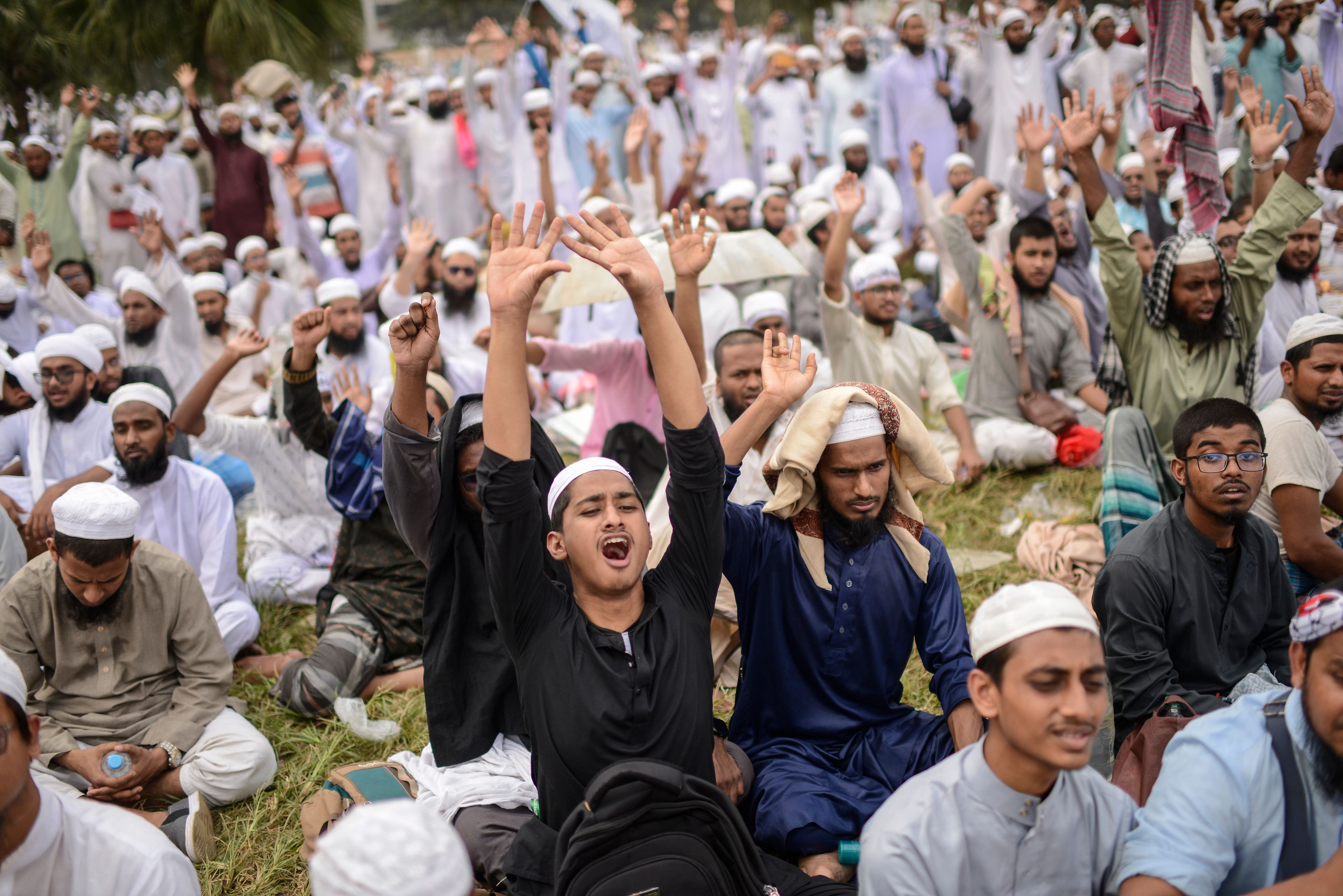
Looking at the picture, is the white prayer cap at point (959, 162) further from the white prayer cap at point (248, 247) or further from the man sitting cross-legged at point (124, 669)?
the man sitting cross-legged at point (124, 669)

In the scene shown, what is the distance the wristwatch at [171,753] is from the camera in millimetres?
3611

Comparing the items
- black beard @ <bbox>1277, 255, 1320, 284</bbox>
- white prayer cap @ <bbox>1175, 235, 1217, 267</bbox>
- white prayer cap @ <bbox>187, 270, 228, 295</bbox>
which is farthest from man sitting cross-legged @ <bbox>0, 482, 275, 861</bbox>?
black beard @ <bbox>1277, 255, 1320, 284</bbox>

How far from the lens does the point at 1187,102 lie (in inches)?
189

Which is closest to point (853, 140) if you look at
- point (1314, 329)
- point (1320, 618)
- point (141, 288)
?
point (141, 288)

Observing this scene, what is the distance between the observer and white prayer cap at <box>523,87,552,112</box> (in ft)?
36.4

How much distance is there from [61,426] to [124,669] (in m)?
2.20

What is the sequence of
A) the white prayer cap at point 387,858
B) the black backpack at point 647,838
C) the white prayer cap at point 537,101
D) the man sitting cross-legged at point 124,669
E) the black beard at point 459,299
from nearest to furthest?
the white prayer cap at point 387,858, the black backpack at point 647,838, the man sitting cross-legged at point 124,669, the black beard at point 459,299, the white prayer cap at point 537,101

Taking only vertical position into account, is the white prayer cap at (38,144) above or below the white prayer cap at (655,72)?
below

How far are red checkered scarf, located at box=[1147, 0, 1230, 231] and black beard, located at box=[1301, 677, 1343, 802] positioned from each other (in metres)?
3.50

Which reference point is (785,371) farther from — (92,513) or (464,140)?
(464,140)

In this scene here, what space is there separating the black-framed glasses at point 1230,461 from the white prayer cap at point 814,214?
5.41m

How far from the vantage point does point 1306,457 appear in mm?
3551

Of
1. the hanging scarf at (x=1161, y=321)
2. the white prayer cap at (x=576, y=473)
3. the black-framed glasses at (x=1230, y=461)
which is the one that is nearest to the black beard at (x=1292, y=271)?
the hanging scarf at (x=1161, y=321)

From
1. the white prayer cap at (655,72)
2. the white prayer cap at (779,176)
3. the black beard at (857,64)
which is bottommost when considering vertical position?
the white prayer cap at (779,176)
